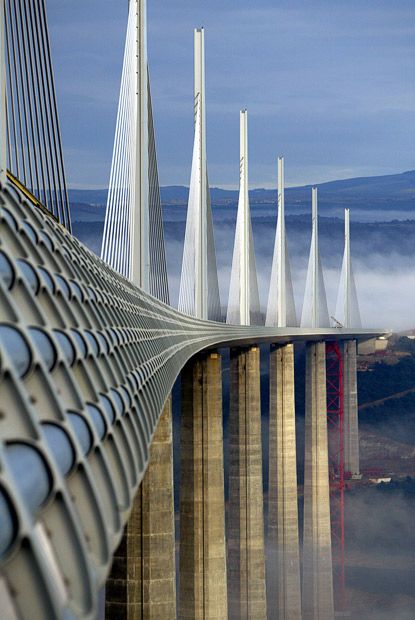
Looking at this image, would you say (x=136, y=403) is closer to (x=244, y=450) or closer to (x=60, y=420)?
(x=60, y=420)

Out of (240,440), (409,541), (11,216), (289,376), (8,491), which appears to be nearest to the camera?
(8,491)

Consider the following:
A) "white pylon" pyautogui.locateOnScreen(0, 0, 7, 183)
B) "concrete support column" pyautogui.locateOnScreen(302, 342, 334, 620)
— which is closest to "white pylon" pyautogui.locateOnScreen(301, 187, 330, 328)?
"concrete support column" pyautogui.locateOnScreen(302, 342, 334, 620)

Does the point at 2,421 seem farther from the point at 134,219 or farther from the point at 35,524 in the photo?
the point at 134,219

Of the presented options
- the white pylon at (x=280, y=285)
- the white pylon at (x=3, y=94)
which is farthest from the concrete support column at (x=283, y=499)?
the white pylon at (x=3, y=94)

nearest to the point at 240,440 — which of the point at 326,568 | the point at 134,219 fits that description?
the point at 326,568

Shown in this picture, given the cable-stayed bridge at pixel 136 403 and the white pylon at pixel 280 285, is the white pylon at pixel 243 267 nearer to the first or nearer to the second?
the cable-stayed bridge at pixel 136 403
